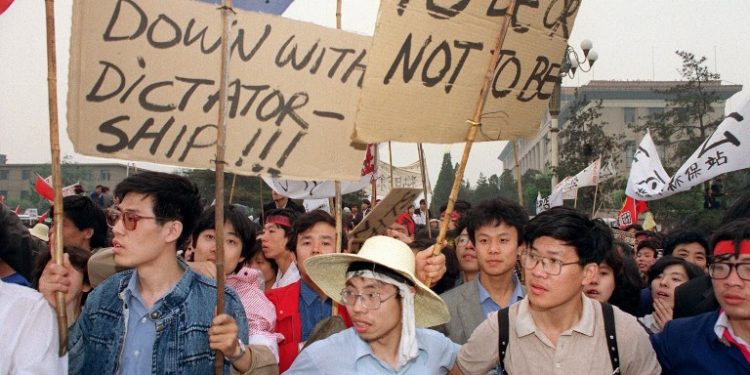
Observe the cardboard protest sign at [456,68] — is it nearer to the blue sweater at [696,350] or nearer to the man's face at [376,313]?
the man's face at [376,313]

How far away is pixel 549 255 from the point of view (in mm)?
2850

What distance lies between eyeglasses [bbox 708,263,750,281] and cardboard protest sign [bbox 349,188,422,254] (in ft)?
5.33

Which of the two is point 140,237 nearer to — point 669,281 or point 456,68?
point 456,68

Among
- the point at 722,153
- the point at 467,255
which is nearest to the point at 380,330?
the point at 467,255

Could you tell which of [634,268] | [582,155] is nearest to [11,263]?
[634,268]

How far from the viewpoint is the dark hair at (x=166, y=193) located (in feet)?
9.15

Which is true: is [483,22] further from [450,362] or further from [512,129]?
A: [450,362]

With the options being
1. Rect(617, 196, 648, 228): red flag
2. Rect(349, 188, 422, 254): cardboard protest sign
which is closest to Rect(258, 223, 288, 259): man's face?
Rect(349, 188, 422, 254): cardboard protest sign

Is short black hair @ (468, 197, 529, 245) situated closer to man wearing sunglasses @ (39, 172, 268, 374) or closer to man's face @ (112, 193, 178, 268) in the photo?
man wearing sunglasses @ (39, 172, 268, 374)

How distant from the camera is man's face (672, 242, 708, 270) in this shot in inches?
215

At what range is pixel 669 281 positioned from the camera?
4477 mm

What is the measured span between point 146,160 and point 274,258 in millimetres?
2485

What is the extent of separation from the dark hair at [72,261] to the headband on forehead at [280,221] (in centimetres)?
181

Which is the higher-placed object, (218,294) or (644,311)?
(218,294)
